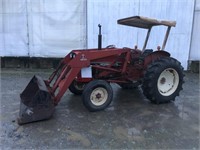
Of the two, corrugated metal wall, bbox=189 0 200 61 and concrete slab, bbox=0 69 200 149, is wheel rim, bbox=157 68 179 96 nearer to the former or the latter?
concrete slab, bbox=0 69 200 149

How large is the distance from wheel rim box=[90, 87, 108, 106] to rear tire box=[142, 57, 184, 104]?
0.79 meters

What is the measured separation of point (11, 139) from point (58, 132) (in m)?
0.63

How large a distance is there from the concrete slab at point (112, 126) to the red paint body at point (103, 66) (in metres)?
0.48

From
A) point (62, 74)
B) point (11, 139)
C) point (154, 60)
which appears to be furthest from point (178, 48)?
point (11, 139)

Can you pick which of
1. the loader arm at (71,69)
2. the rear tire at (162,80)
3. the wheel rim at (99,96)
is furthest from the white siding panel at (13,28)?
the rear tire at (162,80)

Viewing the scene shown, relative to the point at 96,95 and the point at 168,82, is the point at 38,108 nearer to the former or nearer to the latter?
the point at 96,95

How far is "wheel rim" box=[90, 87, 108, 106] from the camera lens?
150 inches

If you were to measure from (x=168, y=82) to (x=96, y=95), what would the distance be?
1563 millimetres

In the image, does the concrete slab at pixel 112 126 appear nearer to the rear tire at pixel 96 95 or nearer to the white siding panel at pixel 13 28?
the rear tire at pixel 96 95

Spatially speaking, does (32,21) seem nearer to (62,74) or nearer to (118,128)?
(62,74)

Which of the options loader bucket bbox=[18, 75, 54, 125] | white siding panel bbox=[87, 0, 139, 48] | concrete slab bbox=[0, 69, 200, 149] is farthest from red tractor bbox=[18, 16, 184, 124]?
white siding panel bbox=[87, 0, 139, 48]

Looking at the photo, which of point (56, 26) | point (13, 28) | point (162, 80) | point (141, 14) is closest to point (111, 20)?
point (141, 14)

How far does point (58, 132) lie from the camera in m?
3.13

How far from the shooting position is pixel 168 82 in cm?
437
